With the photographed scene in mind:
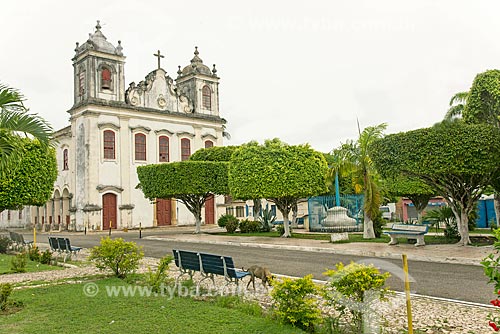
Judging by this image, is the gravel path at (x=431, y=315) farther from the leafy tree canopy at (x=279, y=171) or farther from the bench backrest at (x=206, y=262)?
the leafy tree canopy at (x=279, y=171)

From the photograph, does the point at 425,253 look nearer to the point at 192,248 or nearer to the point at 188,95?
the point at 192,248

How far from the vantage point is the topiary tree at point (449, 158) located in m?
14.6

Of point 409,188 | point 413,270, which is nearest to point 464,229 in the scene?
point 413,270

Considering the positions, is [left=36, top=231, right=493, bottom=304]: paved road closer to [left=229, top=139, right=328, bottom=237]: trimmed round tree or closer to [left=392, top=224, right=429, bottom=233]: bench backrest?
[left=392, top=224, right=429, bottom=233]: bench backrest

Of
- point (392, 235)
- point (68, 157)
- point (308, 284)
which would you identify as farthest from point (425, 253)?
point (68, 157)

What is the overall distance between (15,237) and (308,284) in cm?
1578

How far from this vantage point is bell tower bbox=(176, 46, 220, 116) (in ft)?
140

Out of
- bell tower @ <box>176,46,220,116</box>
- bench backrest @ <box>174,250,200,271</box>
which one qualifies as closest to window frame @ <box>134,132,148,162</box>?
bell tower @ <box>176,46,220,116</box>

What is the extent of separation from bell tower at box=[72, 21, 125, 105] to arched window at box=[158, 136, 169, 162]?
474cm

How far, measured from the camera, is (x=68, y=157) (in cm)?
3822

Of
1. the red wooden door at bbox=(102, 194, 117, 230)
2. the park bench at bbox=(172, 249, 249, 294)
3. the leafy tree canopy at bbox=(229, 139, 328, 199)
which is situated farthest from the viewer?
the red wooden door at bbox=(102, 194, 117, 230)

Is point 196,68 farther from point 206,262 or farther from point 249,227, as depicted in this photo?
point 206,262

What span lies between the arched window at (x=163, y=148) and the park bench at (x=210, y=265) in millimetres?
30619

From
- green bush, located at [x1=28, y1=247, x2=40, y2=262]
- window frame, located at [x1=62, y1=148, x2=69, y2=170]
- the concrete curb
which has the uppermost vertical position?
window frame, located at [x1=62, y1=148, x2=69, y2=170]
